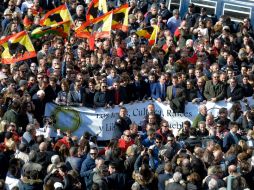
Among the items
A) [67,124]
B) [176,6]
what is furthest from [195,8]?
[67,124]

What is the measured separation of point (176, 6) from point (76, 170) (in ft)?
52.7

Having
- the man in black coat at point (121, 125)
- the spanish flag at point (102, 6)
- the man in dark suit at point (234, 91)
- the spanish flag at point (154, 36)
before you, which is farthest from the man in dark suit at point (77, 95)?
the spanish flag at point (102, 6)

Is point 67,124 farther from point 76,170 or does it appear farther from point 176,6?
point 176,6

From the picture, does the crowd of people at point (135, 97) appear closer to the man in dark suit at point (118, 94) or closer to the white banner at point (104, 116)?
the man in dark suit at point (118, 94)

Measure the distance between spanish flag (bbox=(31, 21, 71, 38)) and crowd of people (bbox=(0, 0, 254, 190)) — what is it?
0.34 m

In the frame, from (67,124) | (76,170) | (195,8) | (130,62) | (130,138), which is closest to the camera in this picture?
(76,170)

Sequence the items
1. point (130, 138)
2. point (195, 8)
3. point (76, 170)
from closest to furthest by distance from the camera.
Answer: point (76, 170) < point (130, 138) < point (195, 8)

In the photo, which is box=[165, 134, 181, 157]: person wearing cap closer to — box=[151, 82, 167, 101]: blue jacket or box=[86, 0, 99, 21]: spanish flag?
box=[151, 82, 167, 101]: blue jacket

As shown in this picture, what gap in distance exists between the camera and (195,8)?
4028 cm

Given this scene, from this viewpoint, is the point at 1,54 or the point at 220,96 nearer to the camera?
the point at 220,96

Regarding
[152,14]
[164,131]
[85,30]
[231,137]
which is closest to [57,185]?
[164,131]

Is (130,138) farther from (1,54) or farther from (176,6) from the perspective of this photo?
(176,6)

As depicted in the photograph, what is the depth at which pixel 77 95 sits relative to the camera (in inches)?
1217

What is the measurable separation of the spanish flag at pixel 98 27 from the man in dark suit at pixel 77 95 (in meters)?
4.56
